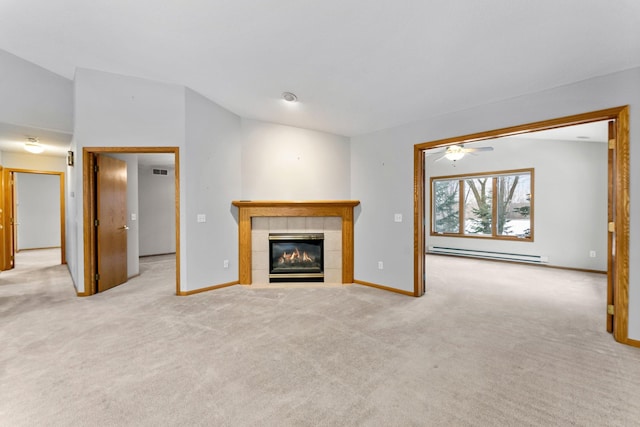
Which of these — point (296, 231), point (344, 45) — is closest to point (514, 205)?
point (296, 231)

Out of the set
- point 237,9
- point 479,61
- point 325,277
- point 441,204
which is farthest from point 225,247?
point 441,204

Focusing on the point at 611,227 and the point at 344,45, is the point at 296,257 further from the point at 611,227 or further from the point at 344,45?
the point at 611,227

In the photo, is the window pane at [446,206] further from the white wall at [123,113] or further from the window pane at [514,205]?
the white wall at [123,113]

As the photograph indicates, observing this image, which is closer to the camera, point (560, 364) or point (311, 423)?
point (311, 423)

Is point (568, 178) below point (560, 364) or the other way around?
the other way around

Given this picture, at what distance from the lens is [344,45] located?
8.66 feet

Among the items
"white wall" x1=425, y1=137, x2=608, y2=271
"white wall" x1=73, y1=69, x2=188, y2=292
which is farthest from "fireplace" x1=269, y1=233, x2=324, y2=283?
"white wall" x1=425, y1=137, x2=608, y2=271

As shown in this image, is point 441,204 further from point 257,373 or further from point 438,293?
point 257,373

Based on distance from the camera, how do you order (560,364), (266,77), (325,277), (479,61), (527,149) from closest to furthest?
1. (560,364)
2. (479,61)
3. (266,77)
4. (325,277)
5. (527,149)

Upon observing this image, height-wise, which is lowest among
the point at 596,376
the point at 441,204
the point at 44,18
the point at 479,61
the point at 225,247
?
the point at 596,376

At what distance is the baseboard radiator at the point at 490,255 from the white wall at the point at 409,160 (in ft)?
12.9

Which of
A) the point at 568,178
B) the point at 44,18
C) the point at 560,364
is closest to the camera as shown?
the point at 560,364

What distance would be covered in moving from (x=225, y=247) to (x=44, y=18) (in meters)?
3.17

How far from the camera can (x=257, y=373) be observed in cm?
215
